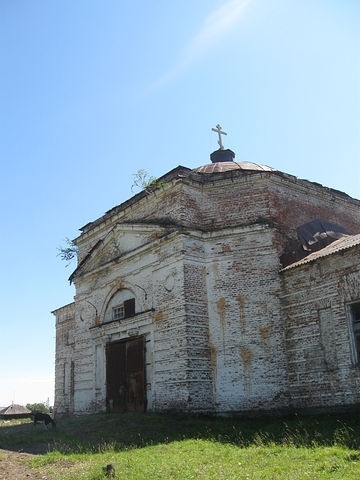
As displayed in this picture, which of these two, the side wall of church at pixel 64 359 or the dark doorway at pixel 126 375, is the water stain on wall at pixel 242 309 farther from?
the side wall of church at pixel 64 359

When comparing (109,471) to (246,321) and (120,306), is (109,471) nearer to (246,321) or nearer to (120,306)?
(246,321)

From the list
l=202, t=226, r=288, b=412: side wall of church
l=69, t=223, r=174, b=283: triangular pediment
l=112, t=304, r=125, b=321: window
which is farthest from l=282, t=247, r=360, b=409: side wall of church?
l=112, t=304, r=125, b=321: window

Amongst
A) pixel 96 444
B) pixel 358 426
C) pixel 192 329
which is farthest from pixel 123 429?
pixel 358 426

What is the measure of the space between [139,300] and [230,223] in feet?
11.9

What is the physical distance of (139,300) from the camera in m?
15.1

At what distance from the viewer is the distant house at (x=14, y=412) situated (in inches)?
1097

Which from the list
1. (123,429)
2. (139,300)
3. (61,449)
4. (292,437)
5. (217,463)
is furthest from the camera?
(139,300)

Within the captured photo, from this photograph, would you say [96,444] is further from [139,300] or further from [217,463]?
[139,300]

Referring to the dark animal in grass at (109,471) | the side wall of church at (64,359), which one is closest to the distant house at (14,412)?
the side wall of church at (64,359)

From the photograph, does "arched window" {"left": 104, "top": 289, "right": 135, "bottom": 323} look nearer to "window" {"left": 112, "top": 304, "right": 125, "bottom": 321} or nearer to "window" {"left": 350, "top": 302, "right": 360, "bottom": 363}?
"window" {"left": 112, "top": 304, "right": 125, "bottom": 321}

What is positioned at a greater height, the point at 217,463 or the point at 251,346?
the point at 251,346

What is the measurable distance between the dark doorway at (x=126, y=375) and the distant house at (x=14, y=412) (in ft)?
48.0

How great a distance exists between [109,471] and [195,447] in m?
2.41

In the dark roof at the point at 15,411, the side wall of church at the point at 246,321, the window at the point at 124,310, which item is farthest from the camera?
the dark roof at the point at 15,411
